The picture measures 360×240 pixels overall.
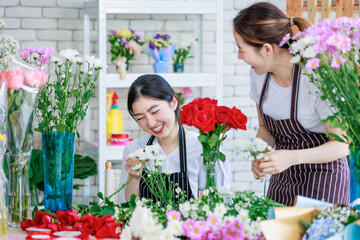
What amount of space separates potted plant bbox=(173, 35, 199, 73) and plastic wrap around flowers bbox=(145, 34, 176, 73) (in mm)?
73

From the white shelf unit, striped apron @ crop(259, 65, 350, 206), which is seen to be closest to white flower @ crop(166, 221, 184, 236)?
striped apron @ crop(259, 65, 350, 206)

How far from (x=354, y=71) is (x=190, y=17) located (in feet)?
10.5

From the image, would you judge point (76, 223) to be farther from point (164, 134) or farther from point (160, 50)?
point (160, 50)

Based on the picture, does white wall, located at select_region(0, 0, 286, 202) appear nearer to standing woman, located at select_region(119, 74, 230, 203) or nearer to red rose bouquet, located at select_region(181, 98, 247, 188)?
standing woman, located at select_region(119, 74, 230, 203)

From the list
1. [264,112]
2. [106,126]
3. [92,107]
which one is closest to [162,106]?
[264,112]

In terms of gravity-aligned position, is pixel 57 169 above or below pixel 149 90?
below

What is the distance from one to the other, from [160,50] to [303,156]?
216 centimetres

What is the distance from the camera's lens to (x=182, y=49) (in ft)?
13.5

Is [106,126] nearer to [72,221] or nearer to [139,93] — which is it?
[139,93]

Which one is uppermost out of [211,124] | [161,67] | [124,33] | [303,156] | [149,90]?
[124,33]

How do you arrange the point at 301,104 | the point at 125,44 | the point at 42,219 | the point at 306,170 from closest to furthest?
the point at 42,219
the point at 301,104
the point at 306,170
the point at 125,44

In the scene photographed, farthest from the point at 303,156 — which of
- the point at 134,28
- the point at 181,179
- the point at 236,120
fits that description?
the point at 134,28

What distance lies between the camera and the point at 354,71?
49.7 inches

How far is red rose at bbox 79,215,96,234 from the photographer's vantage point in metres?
1.73
